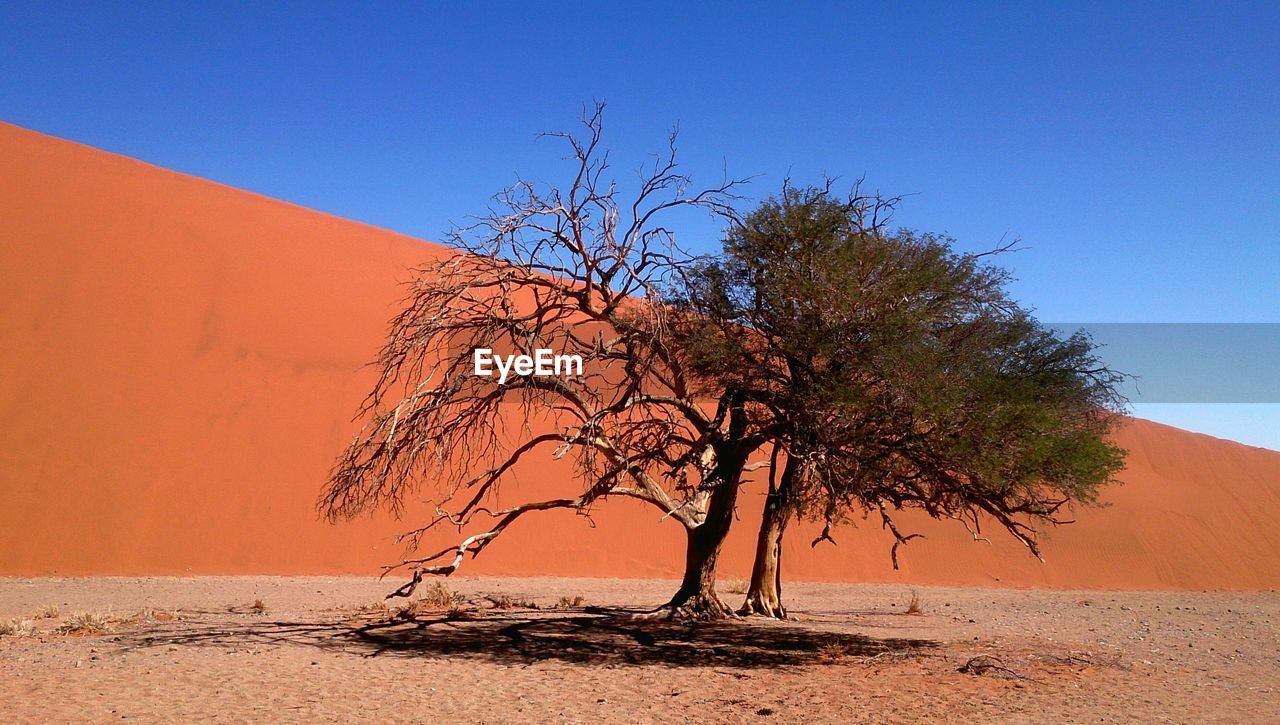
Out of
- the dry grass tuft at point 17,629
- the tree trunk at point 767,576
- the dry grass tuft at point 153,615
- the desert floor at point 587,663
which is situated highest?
the tree trunk at point 767,576

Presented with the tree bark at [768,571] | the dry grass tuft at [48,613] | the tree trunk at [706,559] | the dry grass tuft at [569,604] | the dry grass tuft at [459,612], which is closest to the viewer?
the tree trunk at [706,559]

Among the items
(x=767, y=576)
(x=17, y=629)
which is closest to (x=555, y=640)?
(x=767, y=576)

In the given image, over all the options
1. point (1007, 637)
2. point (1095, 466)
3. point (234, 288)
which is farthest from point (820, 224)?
point (234, 288)

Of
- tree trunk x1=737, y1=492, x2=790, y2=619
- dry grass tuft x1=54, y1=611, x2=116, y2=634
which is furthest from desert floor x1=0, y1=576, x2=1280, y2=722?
tree trunk x1=737, y1=492, x2=790, y2=619

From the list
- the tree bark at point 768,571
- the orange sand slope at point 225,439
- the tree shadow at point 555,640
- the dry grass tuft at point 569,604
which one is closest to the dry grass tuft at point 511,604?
the dry grass tuft at point 569,604

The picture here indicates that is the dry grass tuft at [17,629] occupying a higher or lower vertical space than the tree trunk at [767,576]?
lower

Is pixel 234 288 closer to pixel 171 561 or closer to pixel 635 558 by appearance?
pixel 171 561

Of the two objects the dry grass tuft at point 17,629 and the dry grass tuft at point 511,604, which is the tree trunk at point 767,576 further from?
the dry grass tuft at point 17,629

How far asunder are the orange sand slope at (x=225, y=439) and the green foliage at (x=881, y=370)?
1510 cm

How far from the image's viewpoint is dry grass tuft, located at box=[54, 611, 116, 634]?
457 inches

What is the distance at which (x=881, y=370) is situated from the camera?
9.90 meters

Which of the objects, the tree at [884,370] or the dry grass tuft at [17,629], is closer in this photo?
the tree at [884,370]

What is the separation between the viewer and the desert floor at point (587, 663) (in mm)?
7777

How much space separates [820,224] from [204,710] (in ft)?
26.8
